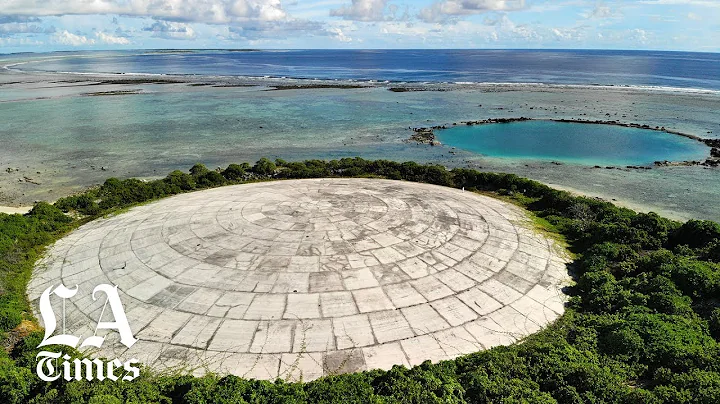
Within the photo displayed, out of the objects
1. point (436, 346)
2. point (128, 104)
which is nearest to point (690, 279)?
point (436, 346)

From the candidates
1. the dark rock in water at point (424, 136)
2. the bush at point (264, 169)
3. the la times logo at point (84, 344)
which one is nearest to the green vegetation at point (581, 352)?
the la times logo at point (84, 344)

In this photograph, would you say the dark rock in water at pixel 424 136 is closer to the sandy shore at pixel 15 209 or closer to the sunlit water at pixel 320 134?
the sunlit water at pixel 320 134

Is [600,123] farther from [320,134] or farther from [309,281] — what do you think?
[309,281]

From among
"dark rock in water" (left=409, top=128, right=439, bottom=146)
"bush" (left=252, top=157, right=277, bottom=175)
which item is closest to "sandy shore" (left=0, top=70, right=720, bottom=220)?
"dark rock in water" (left=409, top=128, right=439, bottom=146)

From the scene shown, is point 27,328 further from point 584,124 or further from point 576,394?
point 584,124

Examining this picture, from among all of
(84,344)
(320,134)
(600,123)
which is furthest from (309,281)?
(600,123)

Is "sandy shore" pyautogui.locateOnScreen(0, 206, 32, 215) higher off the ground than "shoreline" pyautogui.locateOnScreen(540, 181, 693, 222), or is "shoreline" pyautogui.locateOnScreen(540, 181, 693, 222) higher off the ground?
"shoreline" pyautogui.locateOnScreen(540, 181, 693, 222)

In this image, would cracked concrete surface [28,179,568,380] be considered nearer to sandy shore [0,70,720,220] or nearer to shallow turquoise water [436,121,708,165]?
sandy shore [0,70,720,220]

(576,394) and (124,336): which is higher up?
(576,394)
